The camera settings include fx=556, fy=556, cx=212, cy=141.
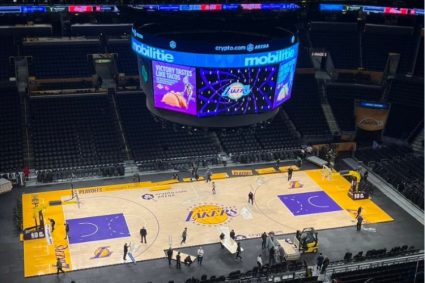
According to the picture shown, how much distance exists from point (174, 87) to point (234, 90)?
3.60 metres

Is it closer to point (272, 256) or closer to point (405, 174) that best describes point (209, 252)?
point (272, 256)

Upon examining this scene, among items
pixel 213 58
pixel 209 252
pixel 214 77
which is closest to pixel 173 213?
pixel 209 252

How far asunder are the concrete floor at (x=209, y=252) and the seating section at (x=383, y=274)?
6.81ft

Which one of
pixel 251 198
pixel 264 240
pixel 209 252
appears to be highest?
pixel 264 240

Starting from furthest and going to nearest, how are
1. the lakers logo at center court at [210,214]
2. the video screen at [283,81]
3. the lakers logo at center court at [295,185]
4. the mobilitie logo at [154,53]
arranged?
1. the lakers logo at center court at [295,185]
2. the lakers logo at center court at [210,214]
3. the video screen at [283,81]
4. the mobilitie logo at [154,53]

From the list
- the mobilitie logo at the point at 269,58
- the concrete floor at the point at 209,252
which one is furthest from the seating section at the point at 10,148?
the mobilitie logo at the point at 269,58

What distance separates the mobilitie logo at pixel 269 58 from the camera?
32.2 m

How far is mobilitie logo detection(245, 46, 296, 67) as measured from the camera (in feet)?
106

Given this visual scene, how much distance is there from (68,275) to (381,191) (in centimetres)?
2583

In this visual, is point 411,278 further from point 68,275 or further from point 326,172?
point 68,275

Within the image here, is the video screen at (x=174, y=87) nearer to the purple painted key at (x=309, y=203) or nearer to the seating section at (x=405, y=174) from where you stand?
the purple painted key at (x=309, y=203)

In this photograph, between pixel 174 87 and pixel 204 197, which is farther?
pixel 204 197

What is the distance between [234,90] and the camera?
3300cm

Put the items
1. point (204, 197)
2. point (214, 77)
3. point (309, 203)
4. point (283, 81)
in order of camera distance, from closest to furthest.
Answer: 1. point (214, 77)
2. point (283, 81)
3. point (309, 203)
4. point (204, 197)
